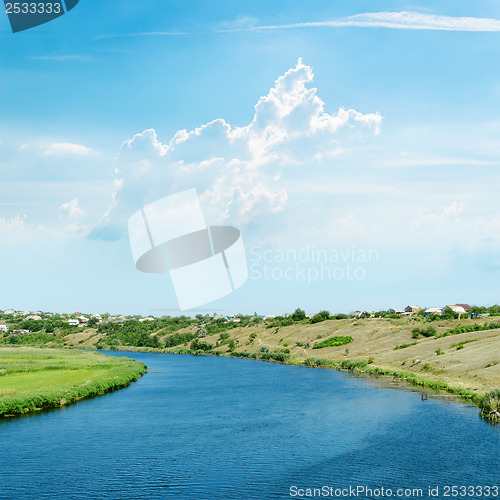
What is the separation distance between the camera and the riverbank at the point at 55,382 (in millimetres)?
58013

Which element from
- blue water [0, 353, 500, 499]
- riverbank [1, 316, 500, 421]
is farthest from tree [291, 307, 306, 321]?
blue water [0, 353, 500, 499]

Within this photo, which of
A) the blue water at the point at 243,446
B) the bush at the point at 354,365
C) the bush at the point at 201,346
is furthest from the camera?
the bush at the point at 201,346

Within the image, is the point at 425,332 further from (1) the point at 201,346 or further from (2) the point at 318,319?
(1) the point at 201,346

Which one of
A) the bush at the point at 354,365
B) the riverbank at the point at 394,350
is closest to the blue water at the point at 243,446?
the riverbank at the point at 394,350

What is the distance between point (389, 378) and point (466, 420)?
114 feet

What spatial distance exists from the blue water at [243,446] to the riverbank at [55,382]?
314 cm

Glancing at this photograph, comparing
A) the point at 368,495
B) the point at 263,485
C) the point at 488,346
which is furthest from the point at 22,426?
the point at 488,346

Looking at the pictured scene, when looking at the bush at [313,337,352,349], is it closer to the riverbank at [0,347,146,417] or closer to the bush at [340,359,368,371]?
the bush at [340,359,368,371]

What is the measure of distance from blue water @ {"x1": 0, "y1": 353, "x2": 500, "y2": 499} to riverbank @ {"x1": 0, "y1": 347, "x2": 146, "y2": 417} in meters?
3.14

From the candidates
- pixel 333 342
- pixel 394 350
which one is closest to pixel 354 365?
pixel 394 350

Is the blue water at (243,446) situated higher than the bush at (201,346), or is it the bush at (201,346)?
the blue water at (243,446)

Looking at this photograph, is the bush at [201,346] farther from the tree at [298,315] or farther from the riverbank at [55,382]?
the riverbank at [55,382]

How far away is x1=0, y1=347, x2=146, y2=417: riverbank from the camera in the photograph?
2284 inches

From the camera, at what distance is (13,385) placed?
229 ft
